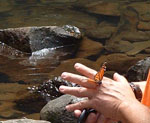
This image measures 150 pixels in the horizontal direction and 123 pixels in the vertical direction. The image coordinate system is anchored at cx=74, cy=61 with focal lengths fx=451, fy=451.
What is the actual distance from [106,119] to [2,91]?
3.41 meters

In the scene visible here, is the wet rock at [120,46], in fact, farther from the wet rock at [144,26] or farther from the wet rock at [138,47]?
the wet rock at [144,26]

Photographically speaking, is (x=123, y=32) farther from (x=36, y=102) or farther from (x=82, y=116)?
(x=82, y=116)

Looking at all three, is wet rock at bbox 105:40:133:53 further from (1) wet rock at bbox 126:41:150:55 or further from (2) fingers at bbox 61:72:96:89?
(2) fingers at bbox 61:72:96:89

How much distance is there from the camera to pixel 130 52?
21.6 ft

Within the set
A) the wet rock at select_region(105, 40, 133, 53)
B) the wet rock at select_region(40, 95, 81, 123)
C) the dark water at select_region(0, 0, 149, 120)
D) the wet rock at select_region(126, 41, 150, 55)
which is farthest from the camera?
the wet rock at select_region(105, 40, 133, 53)

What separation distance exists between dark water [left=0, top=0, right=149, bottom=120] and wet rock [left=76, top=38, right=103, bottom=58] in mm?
213

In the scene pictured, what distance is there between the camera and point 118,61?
20.0 ft

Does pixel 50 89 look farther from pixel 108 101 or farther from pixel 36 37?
pixel 108 101

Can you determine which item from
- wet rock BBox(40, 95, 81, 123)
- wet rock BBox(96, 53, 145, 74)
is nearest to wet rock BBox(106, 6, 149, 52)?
wet rock BBox(96, 53, 145, 74)

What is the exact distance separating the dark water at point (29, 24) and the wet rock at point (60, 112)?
1.51 ft

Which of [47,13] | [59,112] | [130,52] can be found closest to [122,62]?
[130,52]

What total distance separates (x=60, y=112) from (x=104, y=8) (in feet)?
17.7

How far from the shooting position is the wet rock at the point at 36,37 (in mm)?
6953

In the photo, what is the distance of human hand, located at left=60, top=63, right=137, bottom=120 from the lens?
193 centimetres
